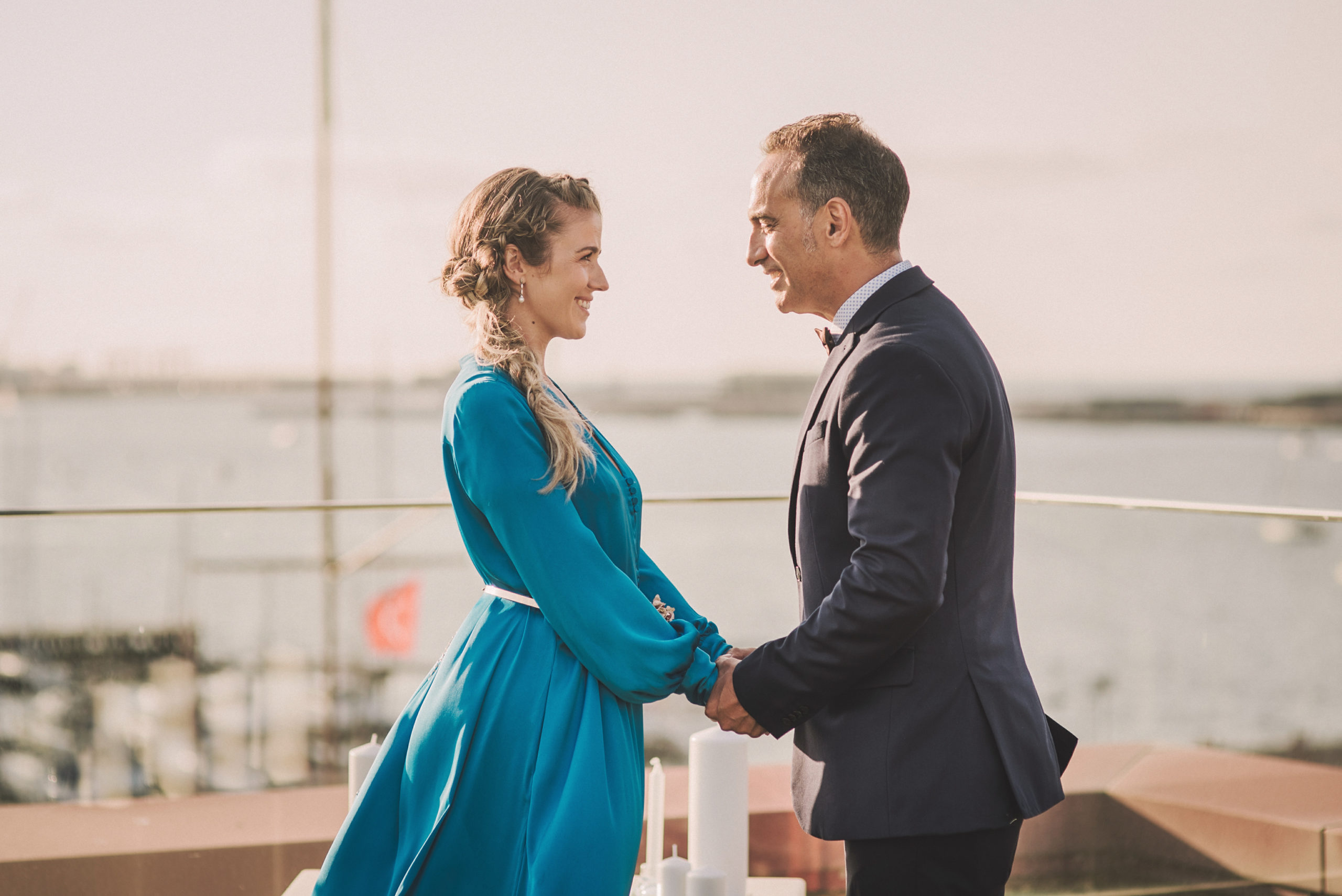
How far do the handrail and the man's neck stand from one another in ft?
4.13

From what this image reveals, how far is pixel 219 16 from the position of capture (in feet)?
54.5

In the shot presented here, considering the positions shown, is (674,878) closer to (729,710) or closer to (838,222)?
(729,710)

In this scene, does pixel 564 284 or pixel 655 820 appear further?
pixel 655 820

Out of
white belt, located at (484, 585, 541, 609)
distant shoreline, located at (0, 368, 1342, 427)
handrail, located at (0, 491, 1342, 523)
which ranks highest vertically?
distant shoreline, located at (0, 368, 1342, 427)

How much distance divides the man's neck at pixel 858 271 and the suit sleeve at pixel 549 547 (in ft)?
1.59

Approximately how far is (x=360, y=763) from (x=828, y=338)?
1.13 meters

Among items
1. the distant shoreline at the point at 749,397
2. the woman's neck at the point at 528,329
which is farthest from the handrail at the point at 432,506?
the distant shoreline at the point at 749,397

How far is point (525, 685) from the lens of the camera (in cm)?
153

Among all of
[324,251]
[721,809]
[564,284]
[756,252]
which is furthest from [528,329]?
[324,251]

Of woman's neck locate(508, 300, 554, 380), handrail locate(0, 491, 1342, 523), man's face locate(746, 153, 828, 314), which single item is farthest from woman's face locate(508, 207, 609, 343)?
handrail locate(0, 491, 1342, 523)

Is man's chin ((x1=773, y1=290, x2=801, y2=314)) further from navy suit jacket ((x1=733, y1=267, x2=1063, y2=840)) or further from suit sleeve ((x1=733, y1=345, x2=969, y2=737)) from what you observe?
suit sleeve ((x1=733, y1=345, x2=969, y2=737))

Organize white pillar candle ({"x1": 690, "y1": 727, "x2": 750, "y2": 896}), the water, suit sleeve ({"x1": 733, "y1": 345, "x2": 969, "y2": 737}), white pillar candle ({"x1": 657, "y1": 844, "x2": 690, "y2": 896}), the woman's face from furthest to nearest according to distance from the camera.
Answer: the water
white pillar candle ({"x1": 690, "y1": 727, "x2": 750, "y2": 896})
white pillar candle ({"x1": 657, "y1": 844, "x2": 690, "y2": 896})
the woman's face
suit sleeve ({"x1": 733, "y1": 345, "x2": 969, "y2": 737})

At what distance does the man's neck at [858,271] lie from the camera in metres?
1.54

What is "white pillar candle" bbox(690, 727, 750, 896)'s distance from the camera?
1992 mm
